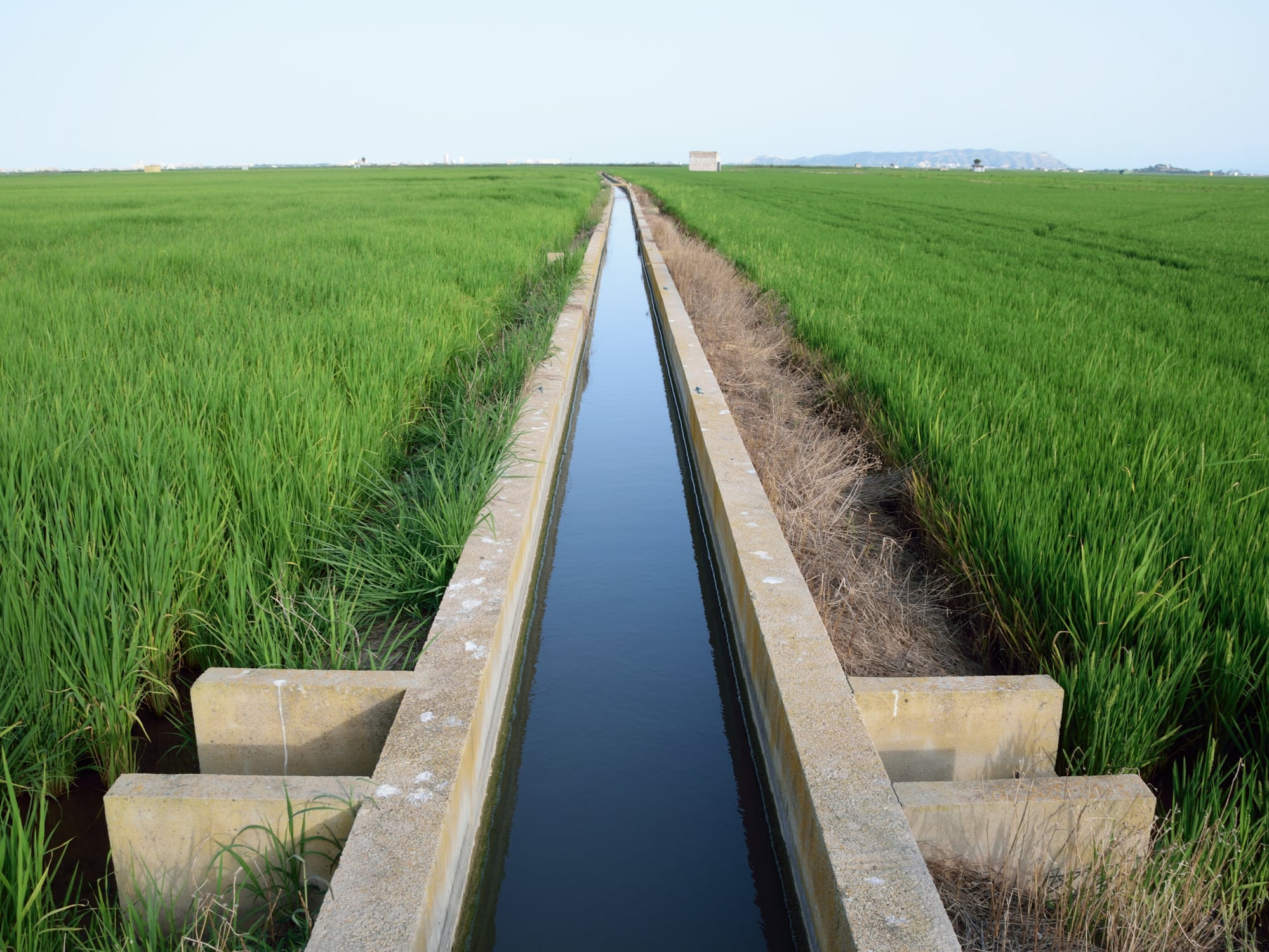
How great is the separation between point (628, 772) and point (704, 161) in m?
79.3

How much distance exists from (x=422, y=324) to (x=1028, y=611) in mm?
3921

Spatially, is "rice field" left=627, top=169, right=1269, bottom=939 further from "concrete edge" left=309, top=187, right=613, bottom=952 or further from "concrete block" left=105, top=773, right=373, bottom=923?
"concrete block" left=105, top=773, right=373, bottom=923

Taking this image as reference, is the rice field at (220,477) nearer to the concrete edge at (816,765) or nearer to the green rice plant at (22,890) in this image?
the green rice plant at (22,890)

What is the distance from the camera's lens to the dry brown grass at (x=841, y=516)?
2.86 metres

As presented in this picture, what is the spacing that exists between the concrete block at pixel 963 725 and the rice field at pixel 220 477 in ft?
4.27

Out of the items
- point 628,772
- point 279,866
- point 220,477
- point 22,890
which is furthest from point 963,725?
point 220,477

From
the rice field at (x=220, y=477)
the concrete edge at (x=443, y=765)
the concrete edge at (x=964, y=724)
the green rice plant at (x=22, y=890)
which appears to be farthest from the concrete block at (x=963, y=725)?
the green rice plant at (x=22, y=890)

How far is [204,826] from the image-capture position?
181 centimetres

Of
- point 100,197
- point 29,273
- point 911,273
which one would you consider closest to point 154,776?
point 29,273

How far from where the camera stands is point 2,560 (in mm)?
2242

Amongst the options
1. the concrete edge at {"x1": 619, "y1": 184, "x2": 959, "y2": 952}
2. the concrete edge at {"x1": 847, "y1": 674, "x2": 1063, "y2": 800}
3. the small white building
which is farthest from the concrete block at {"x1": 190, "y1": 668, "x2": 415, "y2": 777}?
the small white building

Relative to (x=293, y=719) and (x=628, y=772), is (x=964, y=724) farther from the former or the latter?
(x=293, y=719)

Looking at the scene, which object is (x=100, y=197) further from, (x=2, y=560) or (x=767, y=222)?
(x=2, y=560)

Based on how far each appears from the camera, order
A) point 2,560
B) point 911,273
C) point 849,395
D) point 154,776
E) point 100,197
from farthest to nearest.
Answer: point 100,197, point 911,273, point 849,395, point 2,560, point 154,776
